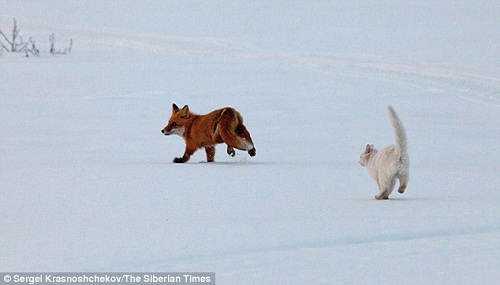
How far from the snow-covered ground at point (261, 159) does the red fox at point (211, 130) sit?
223mm

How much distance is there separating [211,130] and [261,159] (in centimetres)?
62

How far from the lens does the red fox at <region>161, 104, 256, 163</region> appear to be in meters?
8.09

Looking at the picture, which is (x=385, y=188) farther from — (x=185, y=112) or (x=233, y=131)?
(x=185, y=112)

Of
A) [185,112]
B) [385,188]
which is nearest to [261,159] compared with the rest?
[185,112]

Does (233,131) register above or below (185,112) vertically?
below

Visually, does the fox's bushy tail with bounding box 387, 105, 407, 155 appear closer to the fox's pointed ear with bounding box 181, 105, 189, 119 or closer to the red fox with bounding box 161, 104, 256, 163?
the red fox with bounding box 161, 104, 256, 163

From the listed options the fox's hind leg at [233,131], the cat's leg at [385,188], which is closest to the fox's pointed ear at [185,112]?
the fox's hind leg at [233,131]

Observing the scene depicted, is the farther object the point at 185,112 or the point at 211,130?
the point at 185,112

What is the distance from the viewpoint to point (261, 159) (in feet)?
28.0

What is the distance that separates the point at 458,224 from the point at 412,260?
0.93m

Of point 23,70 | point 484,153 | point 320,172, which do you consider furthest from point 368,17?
point 320,172

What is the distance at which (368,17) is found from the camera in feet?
90.6

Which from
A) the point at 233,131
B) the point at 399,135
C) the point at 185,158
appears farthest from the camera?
the point at 185,158

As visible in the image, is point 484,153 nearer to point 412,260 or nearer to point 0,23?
point 412,260
